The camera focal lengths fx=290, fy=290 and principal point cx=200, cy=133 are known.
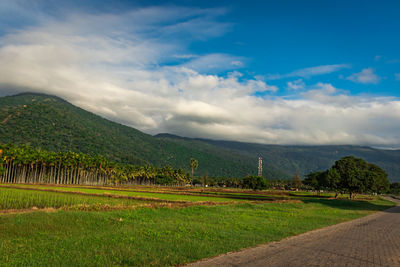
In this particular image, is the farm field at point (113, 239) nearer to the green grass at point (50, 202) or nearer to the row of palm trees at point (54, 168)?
the green grass at point (50, 202)

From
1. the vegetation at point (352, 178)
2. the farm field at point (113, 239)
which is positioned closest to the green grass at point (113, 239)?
the farm field at point (113, 239)

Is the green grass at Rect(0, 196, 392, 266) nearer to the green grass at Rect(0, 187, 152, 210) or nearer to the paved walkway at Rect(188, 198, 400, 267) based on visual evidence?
the paved walkway at Rect(188, 198, 400, 267)

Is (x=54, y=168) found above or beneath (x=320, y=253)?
beneath

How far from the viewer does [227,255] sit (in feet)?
45.5

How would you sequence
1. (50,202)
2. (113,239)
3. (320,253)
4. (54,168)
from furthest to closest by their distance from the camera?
(54,168), (50,202), (113,239), (320,253)

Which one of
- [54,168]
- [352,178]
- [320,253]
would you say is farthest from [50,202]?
[54,168]

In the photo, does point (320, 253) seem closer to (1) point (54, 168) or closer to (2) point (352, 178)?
(2) point (352, 178)

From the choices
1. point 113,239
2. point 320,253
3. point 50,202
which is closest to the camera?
point 320,253

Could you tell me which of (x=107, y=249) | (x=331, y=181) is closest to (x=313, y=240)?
(x=107, y=249)

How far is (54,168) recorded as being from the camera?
130250mm

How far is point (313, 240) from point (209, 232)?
260 inches

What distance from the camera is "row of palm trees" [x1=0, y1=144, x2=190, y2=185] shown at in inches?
4252

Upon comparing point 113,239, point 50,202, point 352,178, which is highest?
point 352,178

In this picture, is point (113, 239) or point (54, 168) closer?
point (113, 239)
